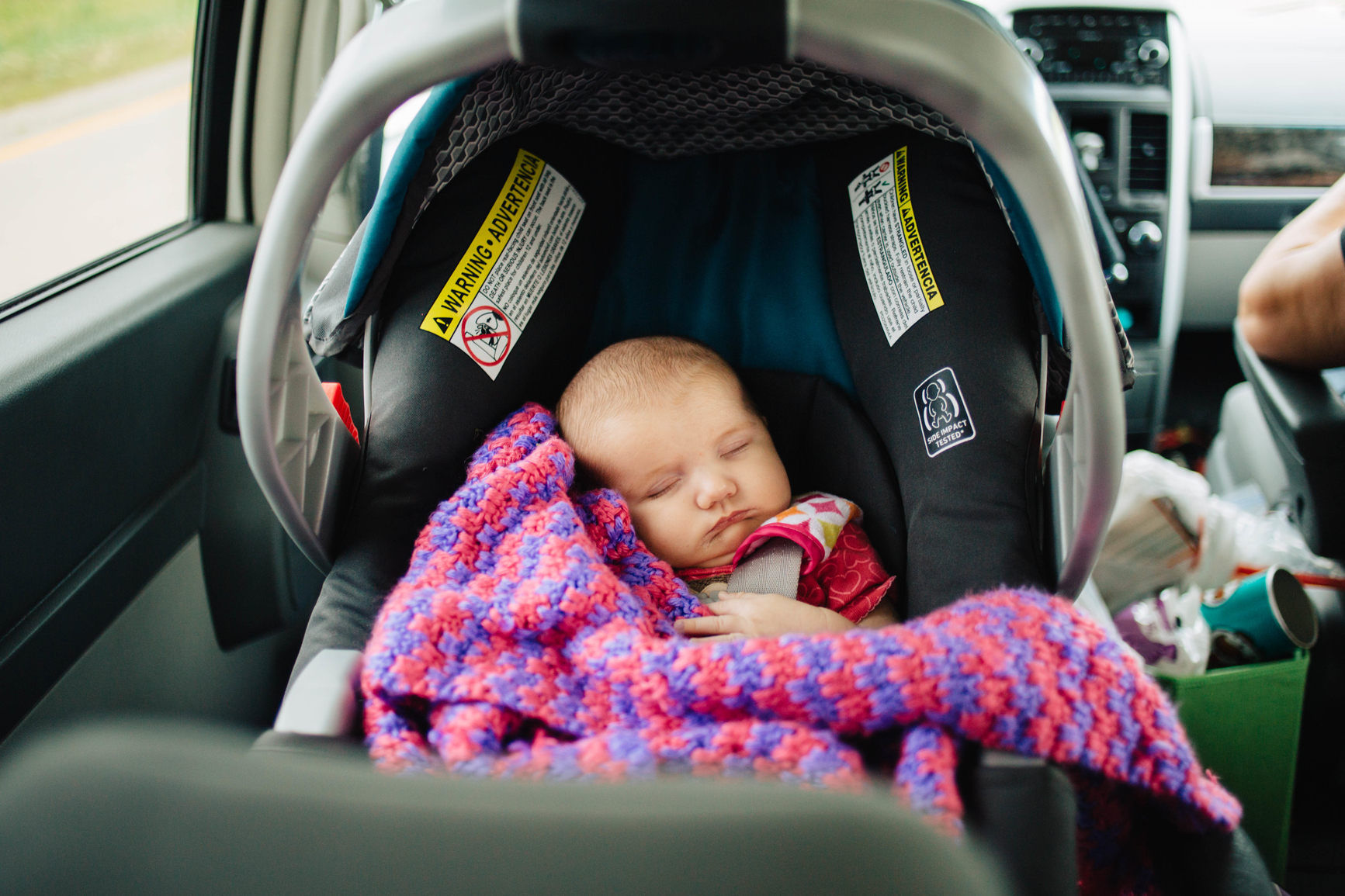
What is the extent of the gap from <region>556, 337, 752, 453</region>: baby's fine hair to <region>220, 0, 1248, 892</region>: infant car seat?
0.07 meters

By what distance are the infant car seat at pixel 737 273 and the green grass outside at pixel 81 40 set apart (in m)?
1.04

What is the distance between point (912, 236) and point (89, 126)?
5.90 ft

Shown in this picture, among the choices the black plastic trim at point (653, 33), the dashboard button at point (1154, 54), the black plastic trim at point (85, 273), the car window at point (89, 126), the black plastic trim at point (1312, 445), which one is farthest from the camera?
the dashboard button at point (1154, 54)

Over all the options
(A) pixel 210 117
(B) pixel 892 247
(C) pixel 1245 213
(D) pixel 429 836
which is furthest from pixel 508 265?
(C) pixel 1245 213

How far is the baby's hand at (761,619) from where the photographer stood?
3.24 ft

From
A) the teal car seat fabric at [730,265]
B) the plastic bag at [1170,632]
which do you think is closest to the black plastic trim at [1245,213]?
the plastic bag at [1170,632]

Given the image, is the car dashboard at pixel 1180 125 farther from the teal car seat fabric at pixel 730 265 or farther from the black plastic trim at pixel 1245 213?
the teal car seat fabric at pixel 730 265

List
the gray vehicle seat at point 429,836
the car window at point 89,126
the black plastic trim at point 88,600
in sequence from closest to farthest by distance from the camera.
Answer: the gray vehicle seat at point 429,836
the black plastic trim at point 88,600
the car window at point 89,126

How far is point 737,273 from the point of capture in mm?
1382

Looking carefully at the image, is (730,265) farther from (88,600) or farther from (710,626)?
(88,600)

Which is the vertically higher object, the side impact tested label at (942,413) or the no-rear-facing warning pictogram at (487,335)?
the no-rear-facing warning pictogram at (487,335)

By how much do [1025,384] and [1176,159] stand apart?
1480 millimetres

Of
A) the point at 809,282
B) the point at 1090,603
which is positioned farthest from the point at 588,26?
the point at 1090,603

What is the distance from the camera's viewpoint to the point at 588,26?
599mm
